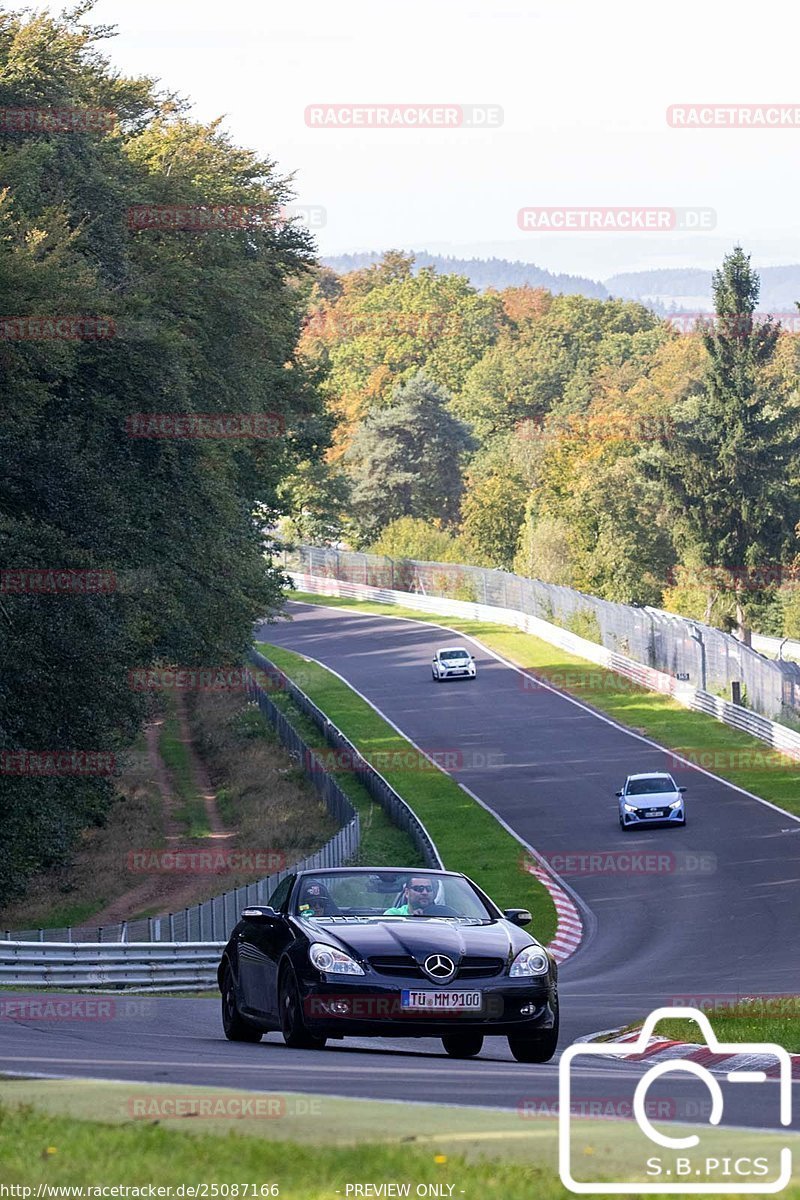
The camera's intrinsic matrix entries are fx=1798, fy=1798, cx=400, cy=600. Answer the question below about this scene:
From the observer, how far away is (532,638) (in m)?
84.6

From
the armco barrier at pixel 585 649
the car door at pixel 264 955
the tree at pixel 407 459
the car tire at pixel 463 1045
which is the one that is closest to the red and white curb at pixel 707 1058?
the car tire at pixel 463 1045

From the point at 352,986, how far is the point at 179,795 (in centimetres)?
4210

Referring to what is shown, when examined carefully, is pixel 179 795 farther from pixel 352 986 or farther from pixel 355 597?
pixel 355 597

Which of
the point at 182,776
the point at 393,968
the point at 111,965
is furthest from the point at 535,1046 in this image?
the point at 182,776

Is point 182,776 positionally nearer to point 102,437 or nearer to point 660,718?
point 660,718

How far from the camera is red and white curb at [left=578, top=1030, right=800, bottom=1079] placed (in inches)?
480

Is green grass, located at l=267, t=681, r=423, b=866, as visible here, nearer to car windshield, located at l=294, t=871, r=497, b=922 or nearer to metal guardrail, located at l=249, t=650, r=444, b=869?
metal guardrail, located at l=249, t=650, r=444, b=869

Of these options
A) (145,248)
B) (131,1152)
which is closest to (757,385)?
(145,248)

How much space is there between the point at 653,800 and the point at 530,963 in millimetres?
33030

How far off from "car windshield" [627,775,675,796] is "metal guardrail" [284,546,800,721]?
1449cm

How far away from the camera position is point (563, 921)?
3550 centimetres

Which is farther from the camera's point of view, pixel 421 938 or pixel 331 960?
pixel 421 938

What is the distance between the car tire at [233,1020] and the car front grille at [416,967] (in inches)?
73.7

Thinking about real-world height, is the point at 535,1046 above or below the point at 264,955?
below
